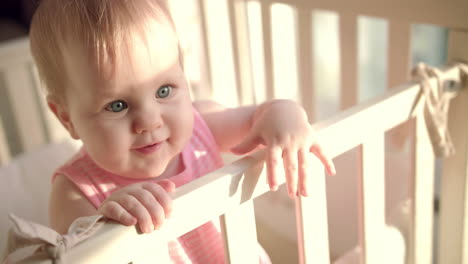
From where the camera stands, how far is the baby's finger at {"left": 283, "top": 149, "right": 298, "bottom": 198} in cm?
61

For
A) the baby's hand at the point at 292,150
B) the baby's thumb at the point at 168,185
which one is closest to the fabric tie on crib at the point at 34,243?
the baby's thumb at the point at 168,185

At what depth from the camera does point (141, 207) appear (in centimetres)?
52

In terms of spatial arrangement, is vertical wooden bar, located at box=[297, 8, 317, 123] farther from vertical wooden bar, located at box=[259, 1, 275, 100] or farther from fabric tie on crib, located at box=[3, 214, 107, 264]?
fabric tie on crib, located at box=[3, 214, 107, 264]

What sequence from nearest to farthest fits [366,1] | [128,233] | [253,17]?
[128,233] < [366,1] < [253,17]

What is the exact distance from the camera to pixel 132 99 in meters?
0.64

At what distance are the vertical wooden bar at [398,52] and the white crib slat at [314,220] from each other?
470 millimetres

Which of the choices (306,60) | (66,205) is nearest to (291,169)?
(66,205)

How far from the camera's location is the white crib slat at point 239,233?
583 mm

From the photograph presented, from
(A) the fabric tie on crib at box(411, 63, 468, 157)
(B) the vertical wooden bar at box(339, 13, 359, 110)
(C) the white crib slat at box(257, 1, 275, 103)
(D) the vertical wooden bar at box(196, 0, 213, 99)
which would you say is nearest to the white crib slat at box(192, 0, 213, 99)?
(D) the vertical wooden bar at box(196, 0, 213, 99)

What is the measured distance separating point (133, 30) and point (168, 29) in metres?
0.06

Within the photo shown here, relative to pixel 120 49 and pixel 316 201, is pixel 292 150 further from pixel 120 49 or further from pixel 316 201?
pixel 120 49

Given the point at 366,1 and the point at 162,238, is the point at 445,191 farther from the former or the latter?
the point at 162,238

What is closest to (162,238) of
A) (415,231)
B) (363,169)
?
(363,169)

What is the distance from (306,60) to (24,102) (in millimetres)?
752
